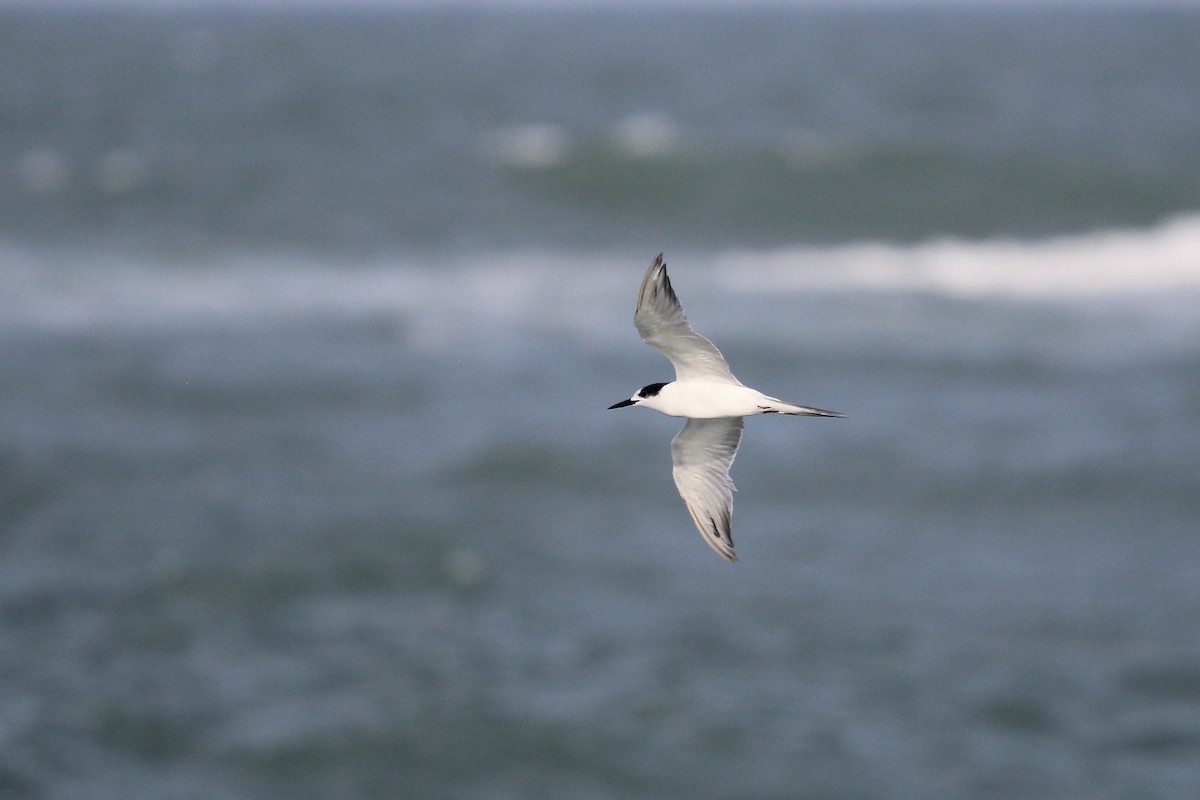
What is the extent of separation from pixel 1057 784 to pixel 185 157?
3870cm

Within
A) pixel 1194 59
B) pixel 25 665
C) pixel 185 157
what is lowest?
pixel 25 665

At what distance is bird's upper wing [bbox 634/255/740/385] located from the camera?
26.4 ft

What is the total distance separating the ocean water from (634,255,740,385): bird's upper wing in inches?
386

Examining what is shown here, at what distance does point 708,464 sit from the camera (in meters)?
9.30

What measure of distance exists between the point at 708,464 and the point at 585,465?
16816 millimetres

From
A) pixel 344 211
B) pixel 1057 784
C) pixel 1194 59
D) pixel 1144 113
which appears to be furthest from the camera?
pixel 1194 59

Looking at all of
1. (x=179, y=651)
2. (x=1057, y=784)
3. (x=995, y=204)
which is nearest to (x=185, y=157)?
(x=995, y=204)

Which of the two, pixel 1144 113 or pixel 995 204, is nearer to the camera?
pixel 995 204

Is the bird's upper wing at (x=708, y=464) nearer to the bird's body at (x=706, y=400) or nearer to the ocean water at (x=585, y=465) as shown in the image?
the bird's body at (x=706, y=400)

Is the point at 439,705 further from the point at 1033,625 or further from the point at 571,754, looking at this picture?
the point at 1033,625

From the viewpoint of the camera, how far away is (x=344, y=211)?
140ft

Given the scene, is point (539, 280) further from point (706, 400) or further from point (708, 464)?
point (706, 400)

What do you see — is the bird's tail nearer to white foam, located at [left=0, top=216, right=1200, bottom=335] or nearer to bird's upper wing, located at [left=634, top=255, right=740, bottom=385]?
bird's upper wing, located at [left=634, top=255, right=740, bottom=385]

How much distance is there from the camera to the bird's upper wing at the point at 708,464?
9.19 metres
